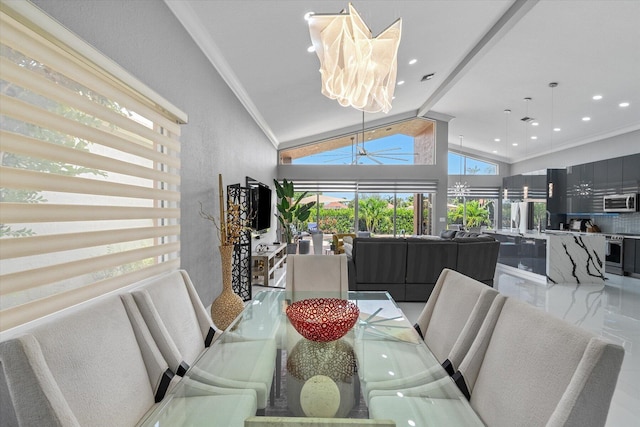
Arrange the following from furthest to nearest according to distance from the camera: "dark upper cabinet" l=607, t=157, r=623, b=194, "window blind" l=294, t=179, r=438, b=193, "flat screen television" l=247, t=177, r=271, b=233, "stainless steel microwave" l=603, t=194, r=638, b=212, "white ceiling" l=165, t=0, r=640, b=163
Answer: "window blind" l=294, t=179, r=438, b=193 < "dark upper cabinet" l=607, t=157, r=623, b=194 < "stainless steel microwave" l=603, t=194, r=638, b=212 < "flat screen television" l=247, t=177, r=271, b=233 < "white ceiling" l=165, t=0, r=640, b=163

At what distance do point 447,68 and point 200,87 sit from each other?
473 centimetres

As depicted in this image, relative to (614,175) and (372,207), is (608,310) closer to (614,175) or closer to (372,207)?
(614,175)

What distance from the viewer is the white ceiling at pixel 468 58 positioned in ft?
10.9

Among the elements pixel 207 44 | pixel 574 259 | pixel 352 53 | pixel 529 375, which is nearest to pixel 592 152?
pixel 574 259

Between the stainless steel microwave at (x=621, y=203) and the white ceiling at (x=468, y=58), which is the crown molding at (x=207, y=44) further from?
the stainless steel microwave at (x=621, y=203)

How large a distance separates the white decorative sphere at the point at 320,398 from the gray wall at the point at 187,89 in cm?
195

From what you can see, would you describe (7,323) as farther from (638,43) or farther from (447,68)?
(447,68)

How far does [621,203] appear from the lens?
20.5ft

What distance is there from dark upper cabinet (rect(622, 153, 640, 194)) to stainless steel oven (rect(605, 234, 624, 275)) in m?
0.91

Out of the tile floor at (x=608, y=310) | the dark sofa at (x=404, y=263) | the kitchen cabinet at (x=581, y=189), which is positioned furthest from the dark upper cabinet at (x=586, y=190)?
the dark sofa at (x=404, y=263)

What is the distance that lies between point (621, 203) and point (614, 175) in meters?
0.63

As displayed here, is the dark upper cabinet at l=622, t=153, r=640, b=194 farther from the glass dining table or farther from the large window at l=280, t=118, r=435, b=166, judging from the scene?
the glass dining table

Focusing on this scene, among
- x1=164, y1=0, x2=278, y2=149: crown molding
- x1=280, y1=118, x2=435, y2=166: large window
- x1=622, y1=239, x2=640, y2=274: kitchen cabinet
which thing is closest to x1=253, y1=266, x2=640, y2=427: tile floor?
x1=622, y1=239, x2=640, y2=274: kitchen cabinet

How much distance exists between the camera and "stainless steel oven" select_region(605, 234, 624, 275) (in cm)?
614
